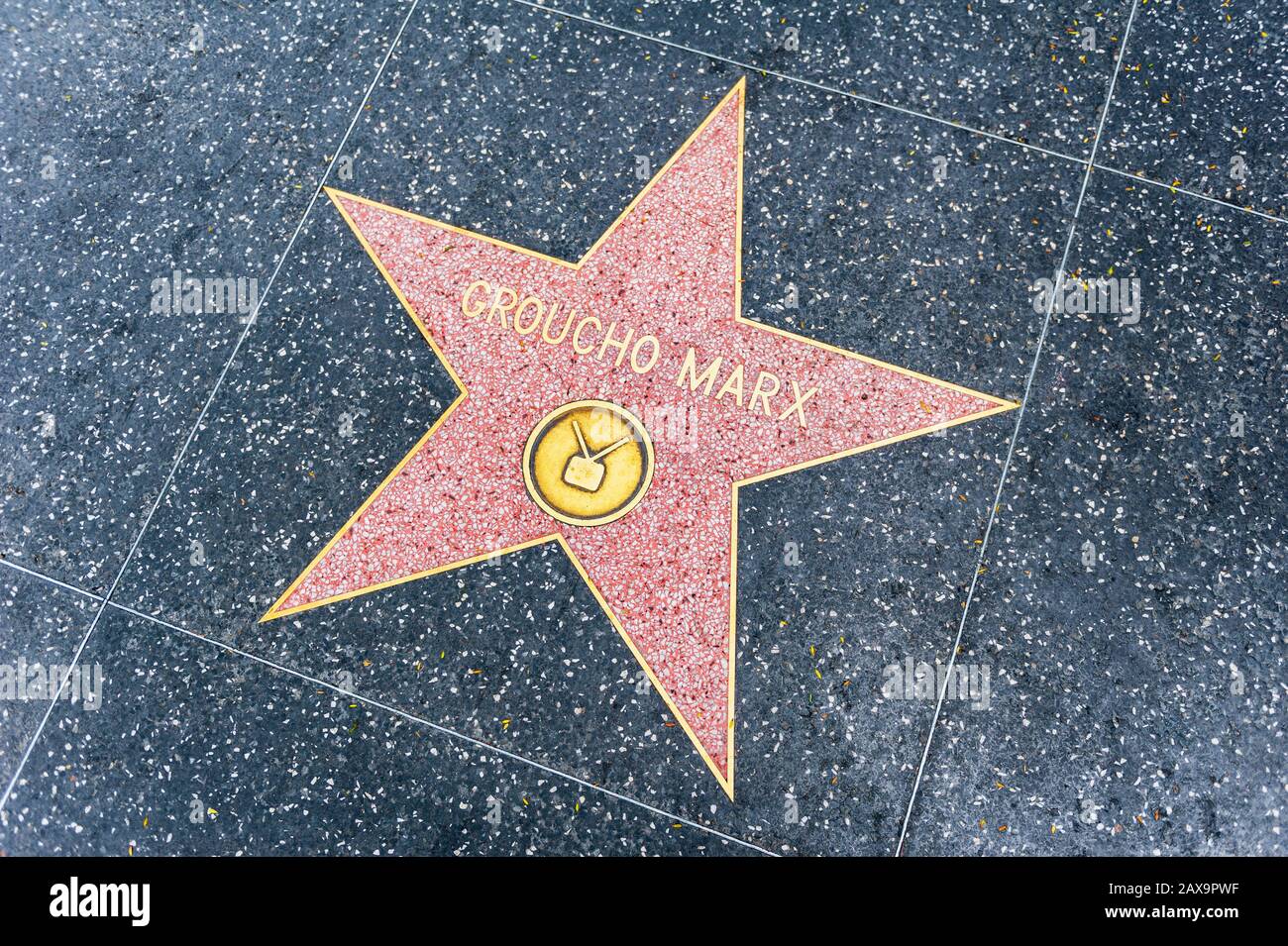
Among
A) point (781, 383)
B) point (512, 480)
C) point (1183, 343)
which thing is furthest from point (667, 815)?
point (1183, 343)

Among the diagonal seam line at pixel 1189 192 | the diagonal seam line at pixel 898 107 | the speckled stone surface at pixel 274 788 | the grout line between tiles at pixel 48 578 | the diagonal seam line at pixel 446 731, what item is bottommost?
the speckled stone surface at pixel 274 788

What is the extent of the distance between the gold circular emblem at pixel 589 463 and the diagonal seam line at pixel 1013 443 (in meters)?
1.19

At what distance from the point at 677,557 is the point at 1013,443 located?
126 cm

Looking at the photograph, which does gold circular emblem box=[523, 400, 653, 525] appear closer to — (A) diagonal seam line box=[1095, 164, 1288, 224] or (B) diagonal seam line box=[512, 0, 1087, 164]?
(B) diagonal seam line box=[512, 0, 1087, 164]

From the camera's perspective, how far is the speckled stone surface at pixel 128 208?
309cm

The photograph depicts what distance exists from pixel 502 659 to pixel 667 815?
30.1 inches

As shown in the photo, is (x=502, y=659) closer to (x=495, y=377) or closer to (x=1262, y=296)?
(x=495, y=377)

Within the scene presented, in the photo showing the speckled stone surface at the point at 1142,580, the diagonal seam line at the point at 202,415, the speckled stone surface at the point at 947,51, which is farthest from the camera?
the speckled stone surface at the point at 947,51

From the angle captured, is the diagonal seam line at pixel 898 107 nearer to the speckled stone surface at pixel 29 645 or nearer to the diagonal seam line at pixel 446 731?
the diagonal seam line at pixel 446 731

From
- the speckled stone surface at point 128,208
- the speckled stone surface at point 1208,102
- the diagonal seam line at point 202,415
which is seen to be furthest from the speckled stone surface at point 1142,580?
the speckled stone surface at point 128,208

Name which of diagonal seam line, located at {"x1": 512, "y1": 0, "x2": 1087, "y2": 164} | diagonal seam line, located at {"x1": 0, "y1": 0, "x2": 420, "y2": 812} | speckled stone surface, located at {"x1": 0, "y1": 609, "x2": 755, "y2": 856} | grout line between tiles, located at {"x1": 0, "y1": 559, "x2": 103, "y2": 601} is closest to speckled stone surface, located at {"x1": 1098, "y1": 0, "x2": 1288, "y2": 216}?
diagonal seam line, located at {"x1": 512, "y1": 0, "x2": 1087, "y2": 164}

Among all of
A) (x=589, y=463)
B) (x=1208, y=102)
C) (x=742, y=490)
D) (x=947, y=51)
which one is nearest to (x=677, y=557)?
(x=742, y=490)

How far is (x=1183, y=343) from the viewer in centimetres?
307

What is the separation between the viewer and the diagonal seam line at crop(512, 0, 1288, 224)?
10.3 feet
